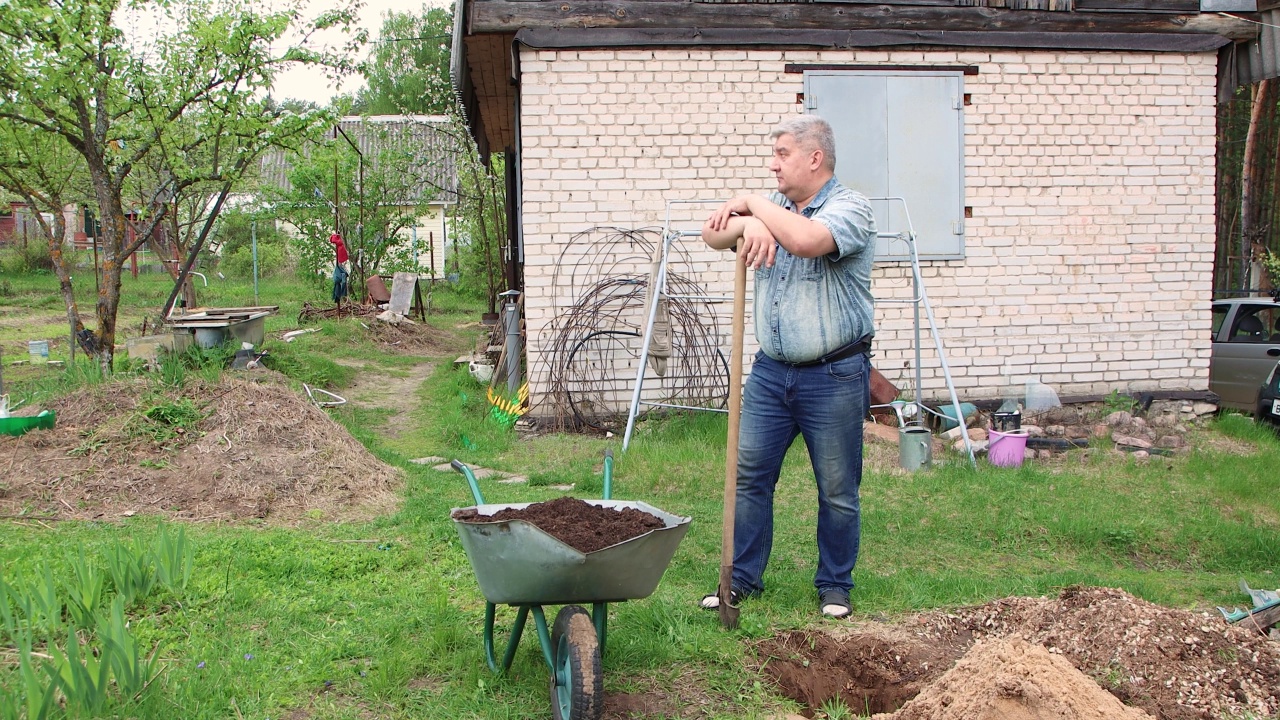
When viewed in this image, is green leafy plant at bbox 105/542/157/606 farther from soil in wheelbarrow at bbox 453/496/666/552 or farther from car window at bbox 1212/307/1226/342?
car window at bbox 1212/307/1226/342

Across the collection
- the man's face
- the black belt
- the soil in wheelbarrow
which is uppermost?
the man's face

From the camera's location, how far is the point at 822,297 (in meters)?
3.80

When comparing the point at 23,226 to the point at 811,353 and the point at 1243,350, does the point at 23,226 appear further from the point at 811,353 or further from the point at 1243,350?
the point at 811,353

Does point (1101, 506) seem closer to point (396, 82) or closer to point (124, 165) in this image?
point (124, 165)

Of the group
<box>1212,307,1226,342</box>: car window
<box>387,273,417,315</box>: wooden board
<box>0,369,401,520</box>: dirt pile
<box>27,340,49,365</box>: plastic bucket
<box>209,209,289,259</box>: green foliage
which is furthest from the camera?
<box>209,209,289,259</box>: green foliage

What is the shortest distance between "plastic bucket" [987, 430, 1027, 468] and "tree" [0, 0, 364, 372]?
250 inches

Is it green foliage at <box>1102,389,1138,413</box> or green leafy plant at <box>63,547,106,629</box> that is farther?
green foliage at <box>1102,389,1138,413</box>

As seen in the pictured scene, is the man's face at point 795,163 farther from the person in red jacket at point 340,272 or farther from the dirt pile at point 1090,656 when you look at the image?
the person in red jacket at point 340,272

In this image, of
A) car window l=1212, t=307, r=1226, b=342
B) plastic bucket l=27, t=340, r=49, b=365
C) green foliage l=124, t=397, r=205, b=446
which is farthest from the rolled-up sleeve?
plastic bucket l=27, t=340, r=49, b=365

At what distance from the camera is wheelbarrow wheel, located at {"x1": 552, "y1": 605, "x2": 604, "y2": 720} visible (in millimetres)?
2834

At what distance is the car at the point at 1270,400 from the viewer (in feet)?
27.1

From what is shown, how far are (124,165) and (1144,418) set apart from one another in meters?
9.01

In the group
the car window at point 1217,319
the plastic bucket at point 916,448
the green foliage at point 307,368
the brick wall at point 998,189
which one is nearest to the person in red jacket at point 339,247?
the green foliage at point 307,368

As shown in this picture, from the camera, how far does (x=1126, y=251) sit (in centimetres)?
905
